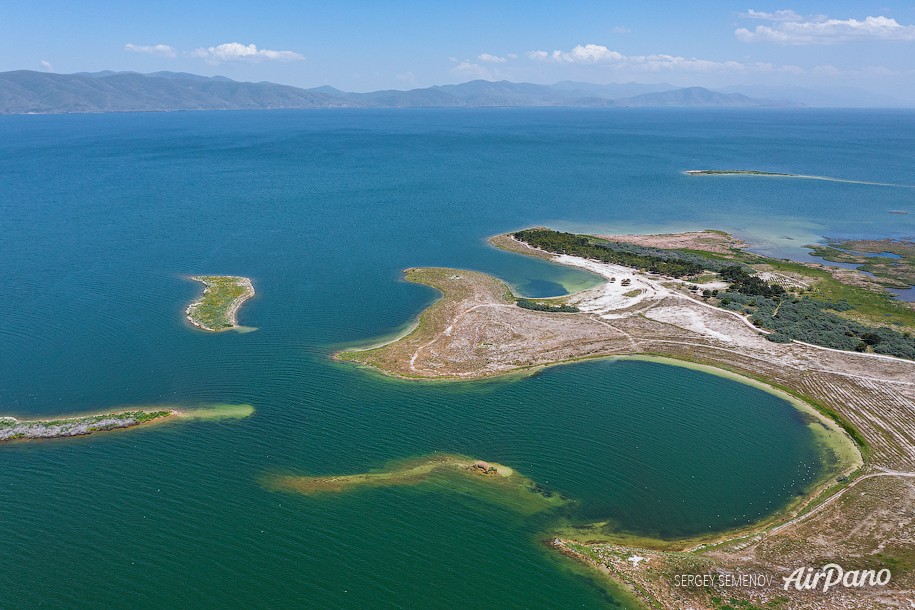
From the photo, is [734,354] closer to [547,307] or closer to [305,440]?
[547,307]

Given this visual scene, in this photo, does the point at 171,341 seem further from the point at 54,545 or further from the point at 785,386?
the point at 785,386

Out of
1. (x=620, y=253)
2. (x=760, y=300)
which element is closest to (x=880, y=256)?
(x=760, y=300)

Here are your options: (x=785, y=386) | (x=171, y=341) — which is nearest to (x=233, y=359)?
(x=171, y=341)

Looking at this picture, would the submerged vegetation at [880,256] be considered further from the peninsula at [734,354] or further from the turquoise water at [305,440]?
the turquoise water at [305,440]

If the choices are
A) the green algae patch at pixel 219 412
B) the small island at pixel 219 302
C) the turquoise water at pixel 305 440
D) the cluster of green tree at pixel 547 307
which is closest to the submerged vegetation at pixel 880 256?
the turquoise water at pixel 305 440

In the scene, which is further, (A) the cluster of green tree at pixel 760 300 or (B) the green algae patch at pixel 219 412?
(A) the cluster of green tree at pixel 760 300

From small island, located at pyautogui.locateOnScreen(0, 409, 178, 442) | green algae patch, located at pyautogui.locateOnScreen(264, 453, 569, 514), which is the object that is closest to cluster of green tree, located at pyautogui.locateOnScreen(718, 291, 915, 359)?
green algae patch, located at pyautogui.locateOnScreen(264, 453, 569, 514)
